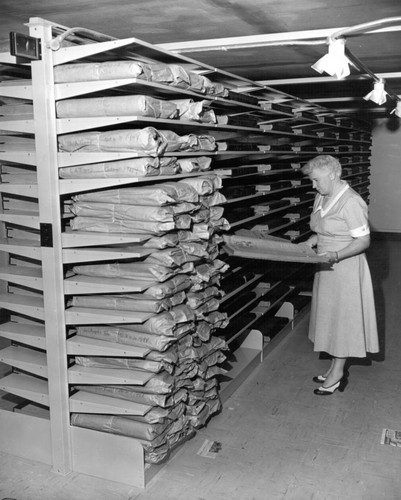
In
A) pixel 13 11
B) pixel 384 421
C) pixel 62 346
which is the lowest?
pixel 384 421

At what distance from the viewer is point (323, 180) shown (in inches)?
163

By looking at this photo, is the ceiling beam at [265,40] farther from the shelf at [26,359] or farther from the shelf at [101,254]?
the shelf at [26,359]

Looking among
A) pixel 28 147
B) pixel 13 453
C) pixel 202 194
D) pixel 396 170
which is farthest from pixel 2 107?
pixel 396 170

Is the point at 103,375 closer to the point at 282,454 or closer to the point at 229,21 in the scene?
the point at 282,454

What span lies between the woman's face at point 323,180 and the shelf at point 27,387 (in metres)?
2.26

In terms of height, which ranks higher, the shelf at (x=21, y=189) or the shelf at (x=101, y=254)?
the shelf at (x=21, y=189)

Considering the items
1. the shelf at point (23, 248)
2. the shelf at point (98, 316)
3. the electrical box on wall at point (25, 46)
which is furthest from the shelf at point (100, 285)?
the electrical box on wall at point (25, 46)

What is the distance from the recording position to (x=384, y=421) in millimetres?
3980

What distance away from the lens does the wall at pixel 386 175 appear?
10641 millimetres

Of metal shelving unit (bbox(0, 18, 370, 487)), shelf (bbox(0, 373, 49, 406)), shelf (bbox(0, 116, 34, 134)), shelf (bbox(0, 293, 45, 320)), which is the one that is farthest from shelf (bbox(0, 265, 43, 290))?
shelf (bbox(0, 116, 34, 134))

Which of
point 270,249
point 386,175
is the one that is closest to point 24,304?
point 270,249

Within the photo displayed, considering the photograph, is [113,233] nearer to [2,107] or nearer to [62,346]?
[62,346]

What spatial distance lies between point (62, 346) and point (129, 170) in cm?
103

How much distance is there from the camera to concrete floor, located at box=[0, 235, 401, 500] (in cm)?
314
